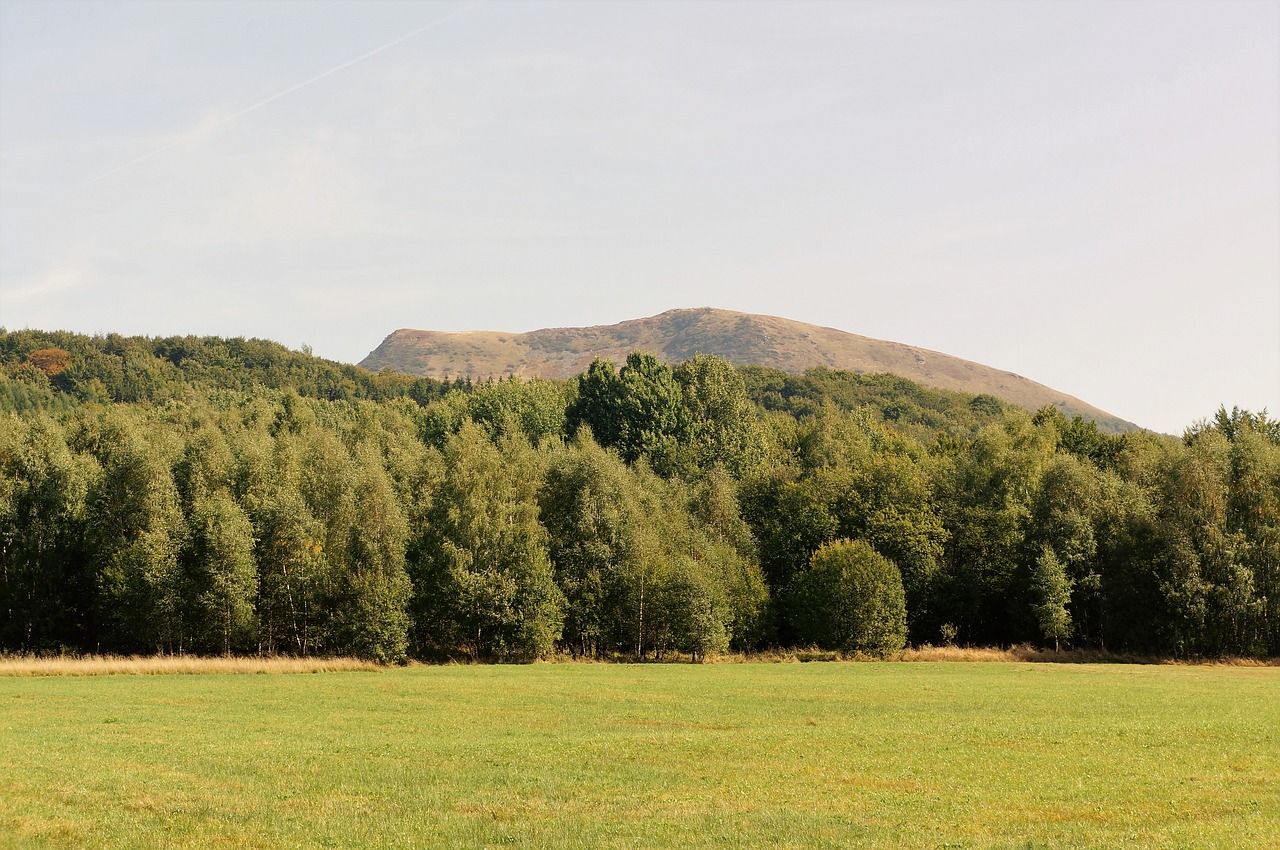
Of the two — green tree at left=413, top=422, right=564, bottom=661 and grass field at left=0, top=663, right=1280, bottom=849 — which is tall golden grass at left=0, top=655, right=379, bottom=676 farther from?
grass field at left=0, top=663, right=1280, bottom=849

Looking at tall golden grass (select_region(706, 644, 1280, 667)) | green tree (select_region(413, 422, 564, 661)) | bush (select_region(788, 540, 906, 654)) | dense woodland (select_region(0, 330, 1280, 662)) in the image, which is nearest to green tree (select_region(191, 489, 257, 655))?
dense woodland (select_region(0, 330, 1280, 662))

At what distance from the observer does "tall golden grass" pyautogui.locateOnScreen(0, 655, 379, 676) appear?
63.7 m

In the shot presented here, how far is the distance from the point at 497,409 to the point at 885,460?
5673cm

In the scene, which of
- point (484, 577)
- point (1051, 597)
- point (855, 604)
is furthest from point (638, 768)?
point (1051, 597)

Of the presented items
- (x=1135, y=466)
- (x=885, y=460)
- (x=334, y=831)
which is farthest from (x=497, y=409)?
Result: (x=334, y=831)

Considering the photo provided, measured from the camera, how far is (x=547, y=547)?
87.4 m

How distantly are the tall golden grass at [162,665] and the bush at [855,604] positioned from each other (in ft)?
125

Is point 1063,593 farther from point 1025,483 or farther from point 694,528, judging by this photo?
point 694,528

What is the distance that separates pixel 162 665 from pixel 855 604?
53.9 meters

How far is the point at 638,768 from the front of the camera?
2869 cm

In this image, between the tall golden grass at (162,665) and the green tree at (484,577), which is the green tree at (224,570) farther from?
the green tree at (484,577)

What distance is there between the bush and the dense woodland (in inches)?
7.5

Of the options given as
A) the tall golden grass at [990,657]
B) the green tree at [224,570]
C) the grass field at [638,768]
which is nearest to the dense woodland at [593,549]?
the green tree at [224,570]

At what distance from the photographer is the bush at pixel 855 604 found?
84938mm
